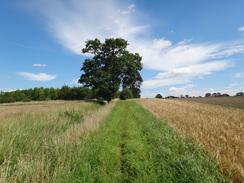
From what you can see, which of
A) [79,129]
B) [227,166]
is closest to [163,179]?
[227,166]

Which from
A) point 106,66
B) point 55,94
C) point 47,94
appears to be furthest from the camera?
point 55,94

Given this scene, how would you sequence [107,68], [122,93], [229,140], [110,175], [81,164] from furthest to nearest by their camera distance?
[122,93] < [107,68] < [229,140] < [81,164] < [110,175]

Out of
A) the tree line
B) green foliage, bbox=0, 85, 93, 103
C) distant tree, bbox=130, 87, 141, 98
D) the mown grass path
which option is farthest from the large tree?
distant tree, bbox=130, 87, 141, 98

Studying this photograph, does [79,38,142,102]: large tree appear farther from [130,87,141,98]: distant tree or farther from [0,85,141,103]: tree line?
[130,87,141,98]: distant tree

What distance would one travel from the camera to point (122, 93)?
6150 centimetres

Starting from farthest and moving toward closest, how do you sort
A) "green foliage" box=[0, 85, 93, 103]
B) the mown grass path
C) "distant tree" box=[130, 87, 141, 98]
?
1. "distant tree" box=[130, 87, 141, 98]
2. "green foliage" box=[0, 85, 93, 103]
3. the mown grass path

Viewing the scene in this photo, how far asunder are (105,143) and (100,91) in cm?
2146

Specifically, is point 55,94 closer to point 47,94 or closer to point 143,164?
point 47,94

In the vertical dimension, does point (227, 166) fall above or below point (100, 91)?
below

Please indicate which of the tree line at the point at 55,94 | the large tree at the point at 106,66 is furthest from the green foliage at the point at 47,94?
the large tree at the point at 106,66

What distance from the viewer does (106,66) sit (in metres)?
27.2

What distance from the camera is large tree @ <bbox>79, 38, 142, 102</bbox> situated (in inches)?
981

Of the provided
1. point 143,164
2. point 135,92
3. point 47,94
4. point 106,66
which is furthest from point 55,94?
point 143,164

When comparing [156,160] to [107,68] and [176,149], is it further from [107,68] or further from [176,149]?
[107,68]
